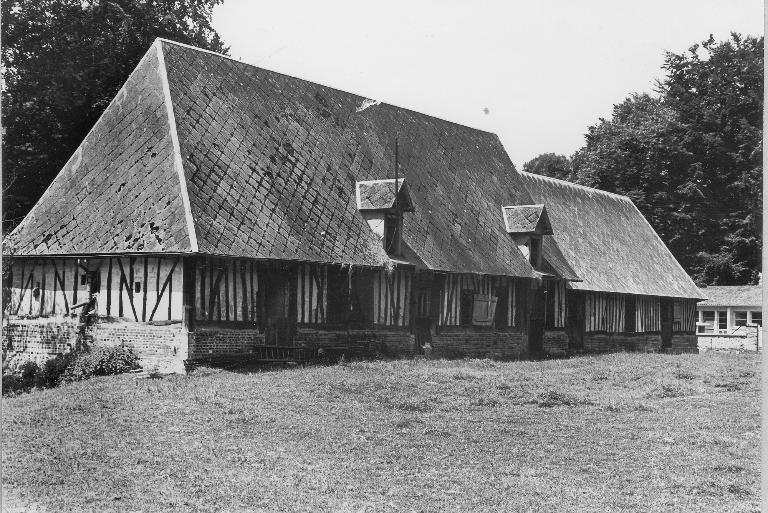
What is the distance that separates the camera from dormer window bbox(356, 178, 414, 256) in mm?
25109

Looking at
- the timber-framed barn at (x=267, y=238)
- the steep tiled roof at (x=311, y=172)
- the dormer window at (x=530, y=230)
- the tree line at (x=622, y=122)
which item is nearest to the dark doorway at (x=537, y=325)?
the timber-framed barn at (x=267, y=238)

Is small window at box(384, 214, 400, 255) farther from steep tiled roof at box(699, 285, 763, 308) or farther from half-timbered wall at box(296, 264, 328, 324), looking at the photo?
steep tiled roof at box(699, 285, 763, 308)

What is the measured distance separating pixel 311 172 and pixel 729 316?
30.4 metres

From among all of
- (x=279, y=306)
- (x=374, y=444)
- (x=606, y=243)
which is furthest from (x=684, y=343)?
(x=374, y=444)

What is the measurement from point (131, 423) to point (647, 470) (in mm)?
7281

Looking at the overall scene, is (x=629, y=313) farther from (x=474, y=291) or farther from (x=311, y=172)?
(x=311, y=172)

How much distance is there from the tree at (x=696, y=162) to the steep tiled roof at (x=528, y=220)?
9484 mm

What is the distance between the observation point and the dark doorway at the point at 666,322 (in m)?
39.8

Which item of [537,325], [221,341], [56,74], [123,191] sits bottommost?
[537,325]

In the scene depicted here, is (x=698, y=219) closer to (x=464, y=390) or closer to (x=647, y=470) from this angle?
(x=464, y=390)

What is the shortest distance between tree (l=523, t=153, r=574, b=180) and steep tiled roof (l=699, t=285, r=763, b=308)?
49.8 ft

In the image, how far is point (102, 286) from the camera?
2075 cm

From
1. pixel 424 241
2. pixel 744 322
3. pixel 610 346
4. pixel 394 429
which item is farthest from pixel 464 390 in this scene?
pixel 744 322

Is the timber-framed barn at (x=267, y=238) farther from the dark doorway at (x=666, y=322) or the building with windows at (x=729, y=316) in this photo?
the building with windows at (x=729, y=316)
